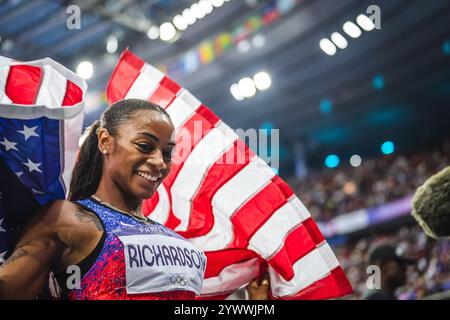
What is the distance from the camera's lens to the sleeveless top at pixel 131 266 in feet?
4.66

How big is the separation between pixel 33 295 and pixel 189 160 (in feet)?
3.85

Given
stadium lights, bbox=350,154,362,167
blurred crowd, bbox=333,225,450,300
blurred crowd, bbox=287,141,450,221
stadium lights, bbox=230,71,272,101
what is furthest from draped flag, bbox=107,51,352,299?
stadium lights, bbox=350,154,362,167

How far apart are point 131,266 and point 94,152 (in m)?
0.44

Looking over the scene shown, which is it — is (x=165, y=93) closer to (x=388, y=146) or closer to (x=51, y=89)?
(x=51, y=89)

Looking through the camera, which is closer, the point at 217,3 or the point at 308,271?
the point at 308,271

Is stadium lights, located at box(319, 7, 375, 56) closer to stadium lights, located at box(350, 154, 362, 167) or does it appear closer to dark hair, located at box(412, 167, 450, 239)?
stadium lights, located at box(350, 154, 362, 167)

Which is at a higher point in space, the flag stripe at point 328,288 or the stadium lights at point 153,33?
the stadium lights at point 153,33

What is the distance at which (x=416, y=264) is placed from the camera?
6.80m

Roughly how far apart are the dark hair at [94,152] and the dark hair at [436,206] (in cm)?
99

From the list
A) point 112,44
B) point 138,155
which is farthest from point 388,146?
point 138,155

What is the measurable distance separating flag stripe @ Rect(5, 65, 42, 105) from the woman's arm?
0.32 metres

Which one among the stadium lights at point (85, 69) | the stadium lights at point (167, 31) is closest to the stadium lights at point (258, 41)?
the stadium lights at point (167, 31)

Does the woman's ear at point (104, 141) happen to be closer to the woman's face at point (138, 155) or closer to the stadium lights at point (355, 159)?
the woman's face at point (138, 155)
